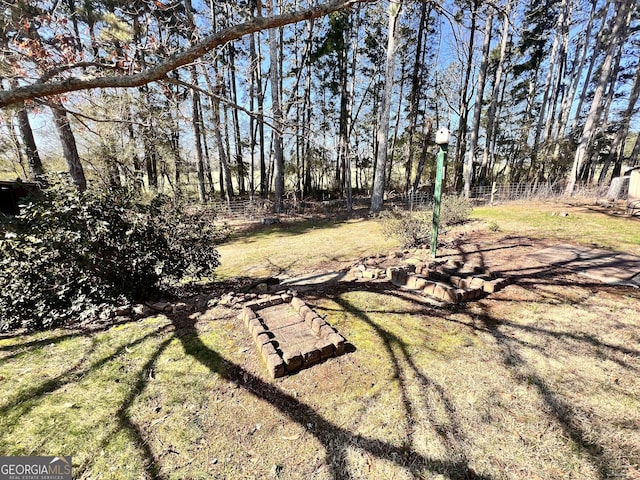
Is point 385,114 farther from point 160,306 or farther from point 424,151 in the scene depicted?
point 160,306

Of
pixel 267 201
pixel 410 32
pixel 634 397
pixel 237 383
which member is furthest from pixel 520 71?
pixel 237 383

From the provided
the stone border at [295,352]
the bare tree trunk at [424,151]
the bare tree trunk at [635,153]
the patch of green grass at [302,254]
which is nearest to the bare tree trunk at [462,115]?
the bare tree trunk at [424,151]

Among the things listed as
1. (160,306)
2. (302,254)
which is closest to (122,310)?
(160,306)

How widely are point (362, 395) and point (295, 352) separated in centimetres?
57

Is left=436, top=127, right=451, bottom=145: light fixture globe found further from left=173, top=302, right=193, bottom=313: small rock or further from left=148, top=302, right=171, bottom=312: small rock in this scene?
left=148, top=302, right=171, bottom=312: small rock

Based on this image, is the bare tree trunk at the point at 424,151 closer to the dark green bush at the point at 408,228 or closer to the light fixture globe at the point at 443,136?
the dark green bush at the point at 408,228

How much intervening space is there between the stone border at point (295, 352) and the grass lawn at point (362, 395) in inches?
3.1

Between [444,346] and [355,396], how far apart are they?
3.01 feet

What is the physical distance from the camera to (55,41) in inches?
137

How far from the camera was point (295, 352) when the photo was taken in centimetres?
203

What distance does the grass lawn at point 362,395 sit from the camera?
4.42 ft

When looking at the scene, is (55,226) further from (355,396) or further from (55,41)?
(355,396)

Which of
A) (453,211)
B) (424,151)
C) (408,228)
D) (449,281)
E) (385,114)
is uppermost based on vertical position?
(385,114)

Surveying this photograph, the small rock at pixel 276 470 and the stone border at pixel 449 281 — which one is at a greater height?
the stone border at pixel 449 281
